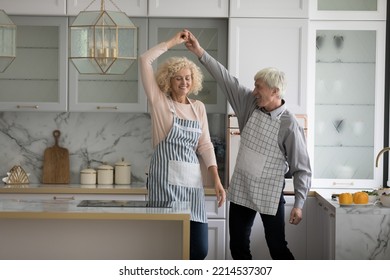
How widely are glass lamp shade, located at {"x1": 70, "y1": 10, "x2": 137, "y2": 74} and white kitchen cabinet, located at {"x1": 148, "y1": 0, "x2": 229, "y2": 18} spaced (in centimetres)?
142

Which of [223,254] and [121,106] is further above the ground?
[121,106]

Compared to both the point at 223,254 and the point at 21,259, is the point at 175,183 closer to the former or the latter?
the point at 21,259

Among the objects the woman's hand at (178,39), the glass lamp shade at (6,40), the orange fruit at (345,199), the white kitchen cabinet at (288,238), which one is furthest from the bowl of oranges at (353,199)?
the glass lamp shade at (6,40)

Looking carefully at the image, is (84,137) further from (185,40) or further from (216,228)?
(185,40)

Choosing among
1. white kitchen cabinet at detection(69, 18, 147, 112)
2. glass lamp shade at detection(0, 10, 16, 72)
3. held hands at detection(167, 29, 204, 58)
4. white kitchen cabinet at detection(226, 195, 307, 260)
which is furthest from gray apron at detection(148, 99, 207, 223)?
white kitchen cabinet at detection(69, 18, 147, 112)

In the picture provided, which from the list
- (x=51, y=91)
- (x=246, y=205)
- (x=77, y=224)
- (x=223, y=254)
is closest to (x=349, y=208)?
(x=246, y=205)

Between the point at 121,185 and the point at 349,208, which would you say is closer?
the point at 349,208

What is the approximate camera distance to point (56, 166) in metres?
5.41

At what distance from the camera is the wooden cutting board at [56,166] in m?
5.38

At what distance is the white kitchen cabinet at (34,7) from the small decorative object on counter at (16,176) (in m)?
1.10

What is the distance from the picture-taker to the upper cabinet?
5.07 m

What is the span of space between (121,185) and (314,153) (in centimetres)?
138

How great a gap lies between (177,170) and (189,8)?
163 centimetres

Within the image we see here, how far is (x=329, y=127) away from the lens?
5.18 m
